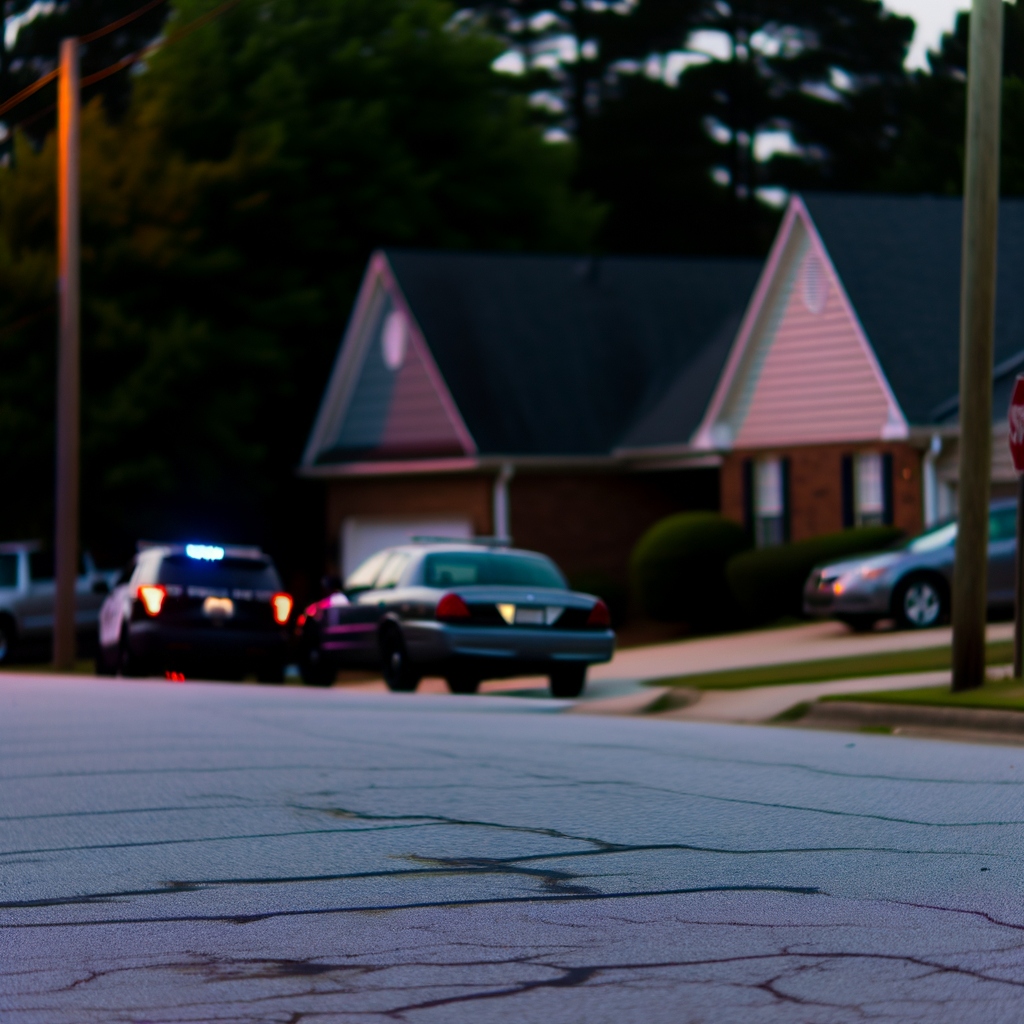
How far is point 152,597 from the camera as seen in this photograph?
2166 centimetres

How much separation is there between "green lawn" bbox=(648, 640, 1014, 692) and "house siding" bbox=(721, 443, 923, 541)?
8.73 m

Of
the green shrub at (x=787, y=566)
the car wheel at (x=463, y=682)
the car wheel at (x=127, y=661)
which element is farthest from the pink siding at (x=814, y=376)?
the car wheel at (x=127, y=661)

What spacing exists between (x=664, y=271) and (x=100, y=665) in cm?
1771

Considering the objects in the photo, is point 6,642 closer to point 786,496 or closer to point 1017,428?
point 786,496

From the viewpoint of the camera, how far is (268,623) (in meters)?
22.3

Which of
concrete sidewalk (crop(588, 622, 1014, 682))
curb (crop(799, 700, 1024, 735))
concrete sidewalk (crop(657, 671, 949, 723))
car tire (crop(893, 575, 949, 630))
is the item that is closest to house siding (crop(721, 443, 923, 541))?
concrete sidewalk (crop(588, 622, 1014, 682))

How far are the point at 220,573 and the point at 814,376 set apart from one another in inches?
486

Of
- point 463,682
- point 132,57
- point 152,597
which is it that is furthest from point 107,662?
point 132,57

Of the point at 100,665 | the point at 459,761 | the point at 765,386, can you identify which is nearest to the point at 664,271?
A: the point at 765,386

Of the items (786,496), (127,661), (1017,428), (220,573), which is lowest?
(127,661)

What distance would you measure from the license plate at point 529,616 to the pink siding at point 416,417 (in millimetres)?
15228

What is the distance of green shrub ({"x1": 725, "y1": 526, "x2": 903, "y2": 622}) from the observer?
27.8 meters

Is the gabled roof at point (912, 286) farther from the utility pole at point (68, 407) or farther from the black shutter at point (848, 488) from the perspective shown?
the utility pole at point (68, 407)

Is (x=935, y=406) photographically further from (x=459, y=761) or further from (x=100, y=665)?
(x=459, y=761)
